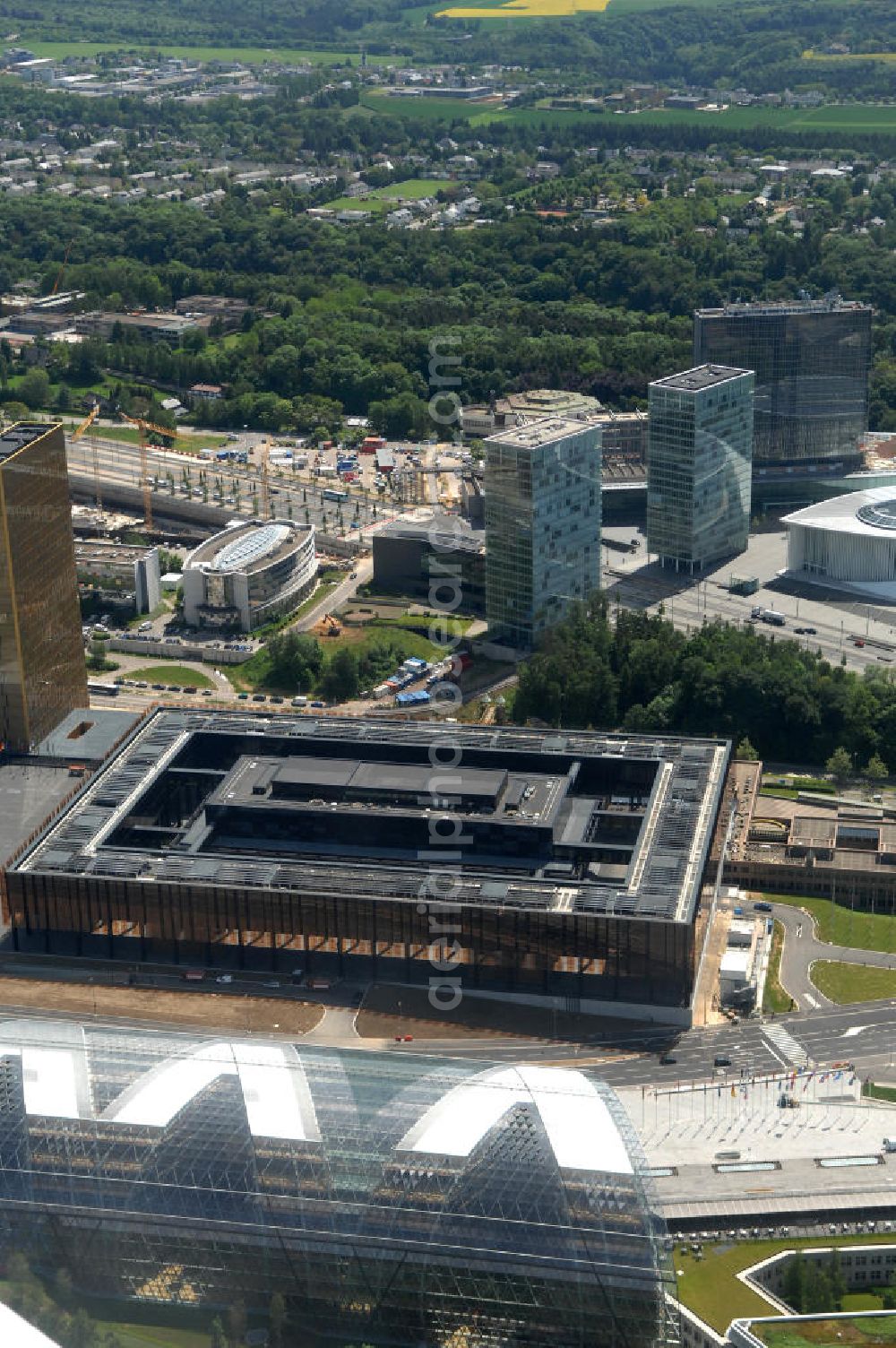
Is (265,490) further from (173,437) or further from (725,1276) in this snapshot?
(725,1276)

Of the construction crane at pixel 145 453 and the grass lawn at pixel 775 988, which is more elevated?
the construction crane at pixel 145 453

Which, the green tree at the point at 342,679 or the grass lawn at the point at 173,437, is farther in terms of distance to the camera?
the grass lawn at the point at 173,437

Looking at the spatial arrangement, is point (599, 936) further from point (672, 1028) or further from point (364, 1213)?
point (364, 1213)

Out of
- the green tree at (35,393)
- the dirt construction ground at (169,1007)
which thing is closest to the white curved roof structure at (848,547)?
the dirt construction ground at (169,1007)

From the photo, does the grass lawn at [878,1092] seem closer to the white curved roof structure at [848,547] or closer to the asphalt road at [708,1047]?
the asphalt road at [708,1047]

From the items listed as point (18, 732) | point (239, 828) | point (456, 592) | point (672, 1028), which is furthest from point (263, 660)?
point (672, 1028)

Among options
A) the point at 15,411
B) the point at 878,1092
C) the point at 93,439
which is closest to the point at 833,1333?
the point at 878,1092

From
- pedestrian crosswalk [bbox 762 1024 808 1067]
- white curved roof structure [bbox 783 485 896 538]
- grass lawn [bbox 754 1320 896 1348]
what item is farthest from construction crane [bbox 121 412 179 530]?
grass lawn [bbox 754 1320 896 1348]
